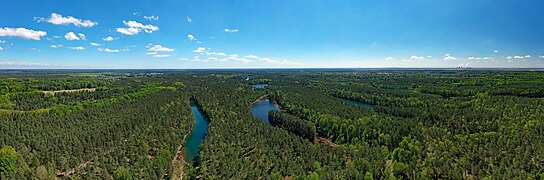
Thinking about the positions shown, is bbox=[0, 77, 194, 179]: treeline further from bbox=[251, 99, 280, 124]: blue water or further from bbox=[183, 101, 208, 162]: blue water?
bbox=[251, 99, 280, 124]: blue water

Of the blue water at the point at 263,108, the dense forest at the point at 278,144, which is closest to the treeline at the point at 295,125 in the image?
the dense forest at the point at 278,144

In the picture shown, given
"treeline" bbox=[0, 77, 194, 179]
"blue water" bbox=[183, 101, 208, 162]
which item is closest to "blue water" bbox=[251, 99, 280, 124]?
"blue water" bbox=[183, 101, 208, 162]

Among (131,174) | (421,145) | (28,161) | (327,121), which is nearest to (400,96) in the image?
(327,121)

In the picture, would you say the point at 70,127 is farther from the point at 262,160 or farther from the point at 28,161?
the point at 262,160

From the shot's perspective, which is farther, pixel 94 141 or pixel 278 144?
pixel 94 141

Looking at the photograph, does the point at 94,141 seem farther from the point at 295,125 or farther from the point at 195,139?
the point at 295,125

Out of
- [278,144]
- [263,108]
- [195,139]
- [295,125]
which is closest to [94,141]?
[195,139]

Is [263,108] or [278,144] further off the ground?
[278,144]
